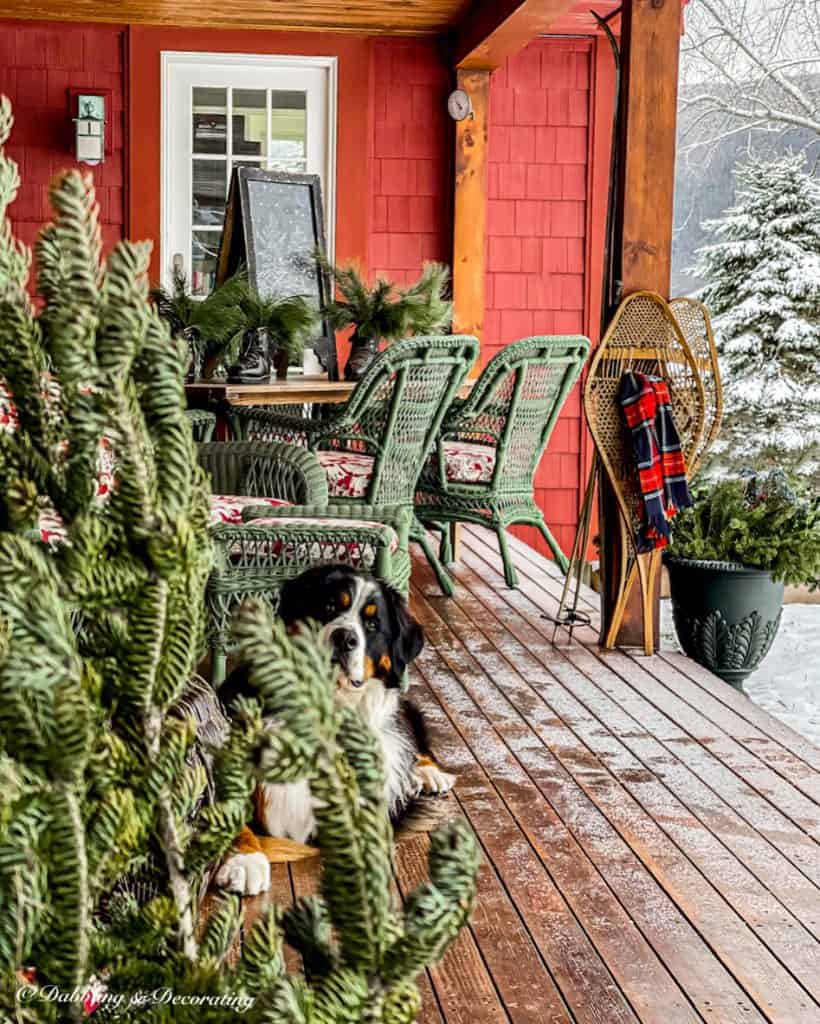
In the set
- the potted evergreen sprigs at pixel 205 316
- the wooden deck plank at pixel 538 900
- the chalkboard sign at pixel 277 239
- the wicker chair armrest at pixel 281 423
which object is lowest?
the wooden deck plank at pixel 538 900

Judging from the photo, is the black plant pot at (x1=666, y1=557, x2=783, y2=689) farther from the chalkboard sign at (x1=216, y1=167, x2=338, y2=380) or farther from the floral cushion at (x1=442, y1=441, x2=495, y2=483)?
the chalkboard sign at (x1=216, y1=167, x2=338, y2=380)

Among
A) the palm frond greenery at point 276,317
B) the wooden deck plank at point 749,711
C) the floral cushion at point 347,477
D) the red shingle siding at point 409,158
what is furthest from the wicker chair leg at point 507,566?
the red shingle siding at point 409,158

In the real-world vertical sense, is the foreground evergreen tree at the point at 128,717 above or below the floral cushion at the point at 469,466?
above

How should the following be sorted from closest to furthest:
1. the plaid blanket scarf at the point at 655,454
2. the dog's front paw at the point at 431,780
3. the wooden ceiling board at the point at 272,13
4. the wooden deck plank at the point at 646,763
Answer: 1. the wooden deck plank at the point at 646,763
2. the dog's front paw at the point at 431,780
3. the plaid blanket scarf at the point at 655,454
4. the wooden ceiling board at the point at 272,13

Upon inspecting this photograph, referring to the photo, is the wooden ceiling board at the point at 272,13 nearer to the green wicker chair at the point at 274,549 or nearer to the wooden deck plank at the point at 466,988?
the green wicker chair at the point at 274,549

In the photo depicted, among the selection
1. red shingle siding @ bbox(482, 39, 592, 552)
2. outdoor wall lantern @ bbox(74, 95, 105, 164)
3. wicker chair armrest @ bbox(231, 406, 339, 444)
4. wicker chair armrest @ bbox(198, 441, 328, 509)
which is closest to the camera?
wicker chair armrest @ bbox(198, 441, 328, 509)

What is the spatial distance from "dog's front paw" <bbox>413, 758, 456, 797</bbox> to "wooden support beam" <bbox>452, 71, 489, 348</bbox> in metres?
4.41

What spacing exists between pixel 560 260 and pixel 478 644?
3.45 meters

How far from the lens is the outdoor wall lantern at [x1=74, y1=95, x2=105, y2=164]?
686 centimetres

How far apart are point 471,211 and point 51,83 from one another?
2.31 metres

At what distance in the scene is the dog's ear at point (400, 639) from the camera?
2797 mm

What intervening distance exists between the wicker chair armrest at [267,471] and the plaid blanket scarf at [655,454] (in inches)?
39.4

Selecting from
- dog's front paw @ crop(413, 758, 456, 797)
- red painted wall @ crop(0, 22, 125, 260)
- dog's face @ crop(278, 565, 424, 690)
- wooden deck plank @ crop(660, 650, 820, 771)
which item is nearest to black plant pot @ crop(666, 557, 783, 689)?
wooden deck plank @ crop(660, 650, 820, 771)

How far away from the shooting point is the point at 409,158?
725 centimetres
